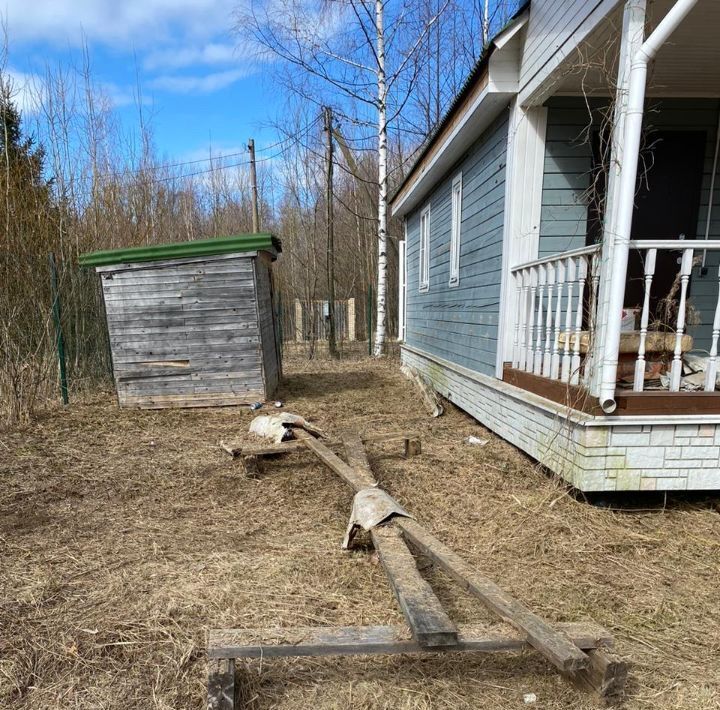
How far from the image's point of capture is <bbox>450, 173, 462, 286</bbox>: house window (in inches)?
251

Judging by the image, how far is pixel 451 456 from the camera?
4.54m

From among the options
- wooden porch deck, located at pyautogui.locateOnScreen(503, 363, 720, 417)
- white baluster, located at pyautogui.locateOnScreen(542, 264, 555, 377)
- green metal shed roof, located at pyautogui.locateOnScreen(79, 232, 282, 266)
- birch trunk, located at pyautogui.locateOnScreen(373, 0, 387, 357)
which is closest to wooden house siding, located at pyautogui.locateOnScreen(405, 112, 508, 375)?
white baluster, located at pyautogui.locateOnScreen(542, 264, 555, 377)

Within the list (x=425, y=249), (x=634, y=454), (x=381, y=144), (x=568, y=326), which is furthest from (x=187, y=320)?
(x=381, y=144)

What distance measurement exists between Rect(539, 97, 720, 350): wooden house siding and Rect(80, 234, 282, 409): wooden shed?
375cm

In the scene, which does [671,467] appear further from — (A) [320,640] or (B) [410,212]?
(B) [410,212]

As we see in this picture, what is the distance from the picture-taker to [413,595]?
5.97ft

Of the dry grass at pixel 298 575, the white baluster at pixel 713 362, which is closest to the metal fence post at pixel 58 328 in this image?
the dry grass at pixel 298 575

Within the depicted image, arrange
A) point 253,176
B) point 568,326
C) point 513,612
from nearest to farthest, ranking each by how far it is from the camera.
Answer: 1. point 513,612
2. point 568,326
3. point 253,176

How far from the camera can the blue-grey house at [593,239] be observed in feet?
9.86

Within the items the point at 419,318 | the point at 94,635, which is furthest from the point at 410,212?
the point at 94,635

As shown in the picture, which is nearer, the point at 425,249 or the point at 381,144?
the point at 425,249

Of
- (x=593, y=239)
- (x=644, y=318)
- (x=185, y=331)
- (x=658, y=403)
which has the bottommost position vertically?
(x=658, y=403)

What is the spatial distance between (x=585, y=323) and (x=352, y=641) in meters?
3.68

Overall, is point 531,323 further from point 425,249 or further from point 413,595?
point 425,249
